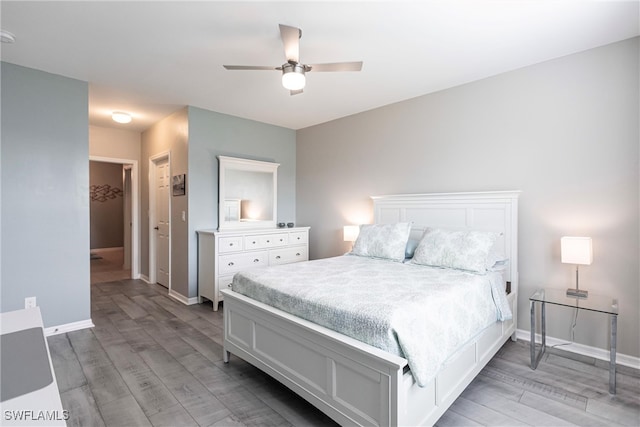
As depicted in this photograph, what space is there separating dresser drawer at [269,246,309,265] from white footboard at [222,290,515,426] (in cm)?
199

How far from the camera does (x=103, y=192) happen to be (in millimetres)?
8805

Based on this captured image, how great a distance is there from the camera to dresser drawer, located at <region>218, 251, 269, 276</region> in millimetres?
3945

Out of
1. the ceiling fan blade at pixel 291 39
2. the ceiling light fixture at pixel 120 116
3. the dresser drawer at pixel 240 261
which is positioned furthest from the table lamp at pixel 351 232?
the ceiling light fixture at pixel 120 116

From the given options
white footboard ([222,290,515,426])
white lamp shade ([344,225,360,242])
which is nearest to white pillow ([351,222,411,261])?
white lamp shade ([344,225,360,242])

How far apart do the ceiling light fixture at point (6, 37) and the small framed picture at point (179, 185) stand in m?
2.03

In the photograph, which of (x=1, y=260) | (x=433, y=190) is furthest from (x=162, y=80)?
(x=433, y=190)

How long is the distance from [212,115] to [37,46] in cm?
194

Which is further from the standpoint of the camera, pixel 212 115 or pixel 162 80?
pixel 212 115

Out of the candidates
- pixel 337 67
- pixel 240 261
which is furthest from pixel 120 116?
pixel 337 67

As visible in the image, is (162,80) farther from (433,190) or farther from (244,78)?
(433,190)

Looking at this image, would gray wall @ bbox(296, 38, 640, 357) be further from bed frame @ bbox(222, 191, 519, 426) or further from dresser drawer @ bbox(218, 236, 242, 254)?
dresser drawer @ bbox(218, 236, 242, 254)

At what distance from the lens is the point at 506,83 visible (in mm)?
3123

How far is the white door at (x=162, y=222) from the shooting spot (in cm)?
484

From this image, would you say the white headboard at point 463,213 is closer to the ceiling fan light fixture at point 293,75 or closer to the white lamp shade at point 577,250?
the white lamp shade at point 577,250
